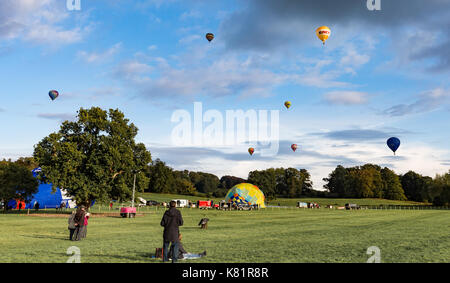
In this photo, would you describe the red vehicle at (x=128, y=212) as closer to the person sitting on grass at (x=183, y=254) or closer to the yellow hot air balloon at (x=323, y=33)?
the person sitting on grass at (x=183, y=254)

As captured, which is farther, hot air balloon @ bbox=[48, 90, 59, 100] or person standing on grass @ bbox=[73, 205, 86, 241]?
hot air balloon @ bbox=[48, 90, 59, 100]

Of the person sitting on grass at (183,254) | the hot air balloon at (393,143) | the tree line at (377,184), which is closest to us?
the person sitting on grass at (183,254)

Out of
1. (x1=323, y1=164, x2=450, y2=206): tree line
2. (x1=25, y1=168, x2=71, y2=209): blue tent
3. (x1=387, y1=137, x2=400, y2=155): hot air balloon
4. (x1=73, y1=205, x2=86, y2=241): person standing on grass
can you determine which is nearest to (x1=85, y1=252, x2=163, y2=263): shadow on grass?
(x1=73, y1=205, x2=86, y2=241): person standing on grass

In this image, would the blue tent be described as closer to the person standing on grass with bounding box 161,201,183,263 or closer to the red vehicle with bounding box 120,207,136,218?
the red vehicle with bounding box 120,207,136,218

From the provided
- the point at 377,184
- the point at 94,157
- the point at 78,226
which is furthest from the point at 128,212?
the point at 377,184

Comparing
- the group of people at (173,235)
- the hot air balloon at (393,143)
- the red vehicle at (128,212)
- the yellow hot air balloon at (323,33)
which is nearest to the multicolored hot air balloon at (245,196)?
the hot air balloon at (393,143)

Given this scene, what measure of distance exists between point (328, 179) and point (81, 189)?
15337 cm

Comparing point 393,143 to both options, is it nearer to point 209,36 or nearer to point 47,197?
point 209,36

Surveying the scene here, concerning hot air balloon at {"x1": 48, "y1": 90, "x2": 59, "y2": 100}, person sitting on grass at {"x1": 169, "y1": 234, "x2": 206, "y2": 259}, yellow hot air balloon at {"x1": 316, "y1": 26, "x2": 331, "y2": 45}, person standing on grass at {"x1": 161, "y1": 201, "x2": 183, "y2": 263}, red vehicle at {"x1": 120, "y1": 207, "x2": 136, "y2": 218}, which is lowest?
red vehicle at {"x1": 120, "y1": 207, "x2": 136, "y2": 218}

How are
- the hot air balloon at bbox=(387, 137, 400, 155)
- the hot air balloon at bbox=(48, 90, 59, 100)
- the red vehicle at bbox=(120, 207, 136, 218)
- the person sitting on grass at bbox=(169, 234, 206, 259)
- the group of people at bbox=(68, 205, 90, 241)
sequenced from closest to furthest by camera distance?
the person sitting on grass at bbox=(169, 234, 206, 259)
the group of people at bbox=(68, 205, 90, 241)
the red vehicle at bbox=(120, 207, 136, 218)
the hot air balloon at bbox=(48, 90, 59, 100)
the hot air balloon at bbox=(387, 137, 400, 155)

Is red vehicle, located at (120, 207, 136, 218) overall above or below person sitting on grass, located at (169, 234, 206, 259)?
below

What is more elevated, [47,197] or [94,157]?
[94,157]

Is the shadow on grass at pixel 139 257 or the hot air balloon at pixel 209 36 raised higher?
the hot air balloon at pixel 209 36

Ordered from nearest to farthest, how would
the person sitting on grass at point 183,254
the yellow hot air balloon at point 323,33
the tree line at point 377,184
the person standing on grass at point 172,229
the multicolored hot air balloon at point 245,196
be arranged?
the person standing on grass at point 172,229 → the person sitting on grass at point 183,254 → the yellow hot air balloon at point 323,33 → the multicolored hot air balloon at point 245,196 → the tree line at point 377,184
